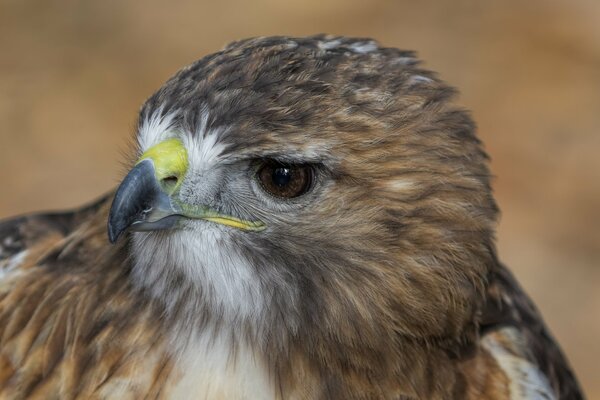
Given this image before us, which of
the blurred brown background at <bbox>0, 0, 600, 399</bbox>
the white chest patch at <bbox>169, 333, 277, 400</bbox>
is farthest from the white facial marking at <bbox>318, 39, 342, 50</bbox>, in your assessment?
the blurred brown background at <bbox>0, 0, 600, 399</bbox>

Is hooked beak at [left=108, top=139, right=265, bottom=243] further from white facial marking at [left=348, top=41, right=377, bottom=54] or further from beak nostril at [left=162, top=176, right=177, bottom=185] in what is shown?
white facial marking at [left=348, top=41, right=377, bottom=54]

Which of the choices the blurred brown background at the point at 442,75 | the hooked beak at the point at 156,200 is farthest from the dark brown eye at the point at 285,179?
the blurred brown background at the point at 442,75

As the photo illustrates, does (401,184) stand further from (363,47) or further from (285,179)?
(363,47)

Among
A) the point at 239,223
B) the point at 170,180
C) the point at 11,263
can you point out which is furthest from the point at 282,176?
the point at 11,263

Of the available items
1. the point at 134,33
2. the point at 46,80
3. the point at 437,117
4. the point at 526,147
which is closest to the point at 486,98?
the point at 526,147

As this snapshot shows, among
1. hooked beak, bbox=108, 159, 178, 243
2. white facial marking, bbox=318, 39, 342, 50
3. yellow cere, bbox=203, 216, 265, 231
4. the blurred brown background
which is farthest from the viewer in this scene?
the blurred brown background
